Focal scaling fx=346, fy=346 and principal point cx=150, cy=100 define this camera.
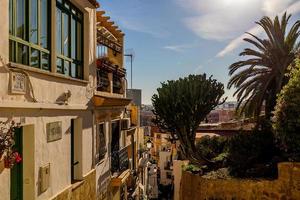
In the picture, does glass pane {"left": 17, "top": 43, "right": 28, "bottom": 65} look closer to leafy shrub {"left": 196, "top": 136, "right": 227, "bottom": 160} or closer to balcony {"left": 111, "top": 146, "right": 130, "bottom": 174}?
balcony {"left": 111, "top": 146, "right": 130, "bottom": 174}

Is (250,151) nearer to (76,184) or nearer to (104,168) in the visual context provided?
(104,168)

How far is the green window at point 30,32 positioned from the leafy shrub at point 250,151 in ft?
28.0

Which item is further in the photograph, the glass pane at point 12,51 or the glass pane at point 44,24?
the glass pane at point 44,24

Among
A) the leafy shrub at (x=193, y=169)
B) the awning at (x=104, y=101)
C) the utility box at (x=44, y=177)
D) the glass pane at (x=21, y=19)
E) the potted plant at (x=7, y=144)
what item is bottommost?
the leafy shrub at (x=193, y=169)

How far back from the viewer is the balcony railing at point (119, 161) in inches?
563

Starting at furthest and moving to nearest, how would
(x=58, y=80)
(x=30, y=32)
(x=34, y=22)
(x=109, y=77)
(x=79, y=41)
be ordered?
(x=109, y=77) < (x=79, y=41) < (x=58, y=80) < (x=34, y=22) < (x=30, y=32)

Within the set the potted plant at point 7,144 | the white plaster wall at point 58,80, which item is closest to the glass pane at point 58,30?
the white plaster wall at point 58,80

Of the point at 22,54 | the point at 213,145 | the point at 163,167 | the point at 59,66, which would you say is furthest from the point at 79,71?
the point at 163,167

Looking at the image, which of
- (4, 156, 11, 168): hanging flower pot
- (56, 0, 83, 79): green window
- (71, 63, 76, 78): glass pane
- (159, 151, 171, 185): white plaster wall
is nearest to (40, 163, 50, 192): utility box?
(4, 156, 11, 168): hanging flower pot

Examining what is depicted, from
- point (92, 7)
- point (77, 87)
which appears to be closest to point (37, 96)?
point (77, 87)

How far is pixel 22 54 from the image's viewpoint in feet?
21.8

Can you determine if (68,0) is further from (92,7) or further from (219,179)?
(219,179)

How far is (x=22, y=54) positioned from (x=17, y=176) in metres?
2.34

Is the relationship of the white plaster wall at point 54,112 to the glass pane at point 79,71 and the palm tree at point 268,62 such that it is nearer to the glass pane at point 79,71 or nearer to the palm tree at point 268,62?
the glass pane at point 79,71
